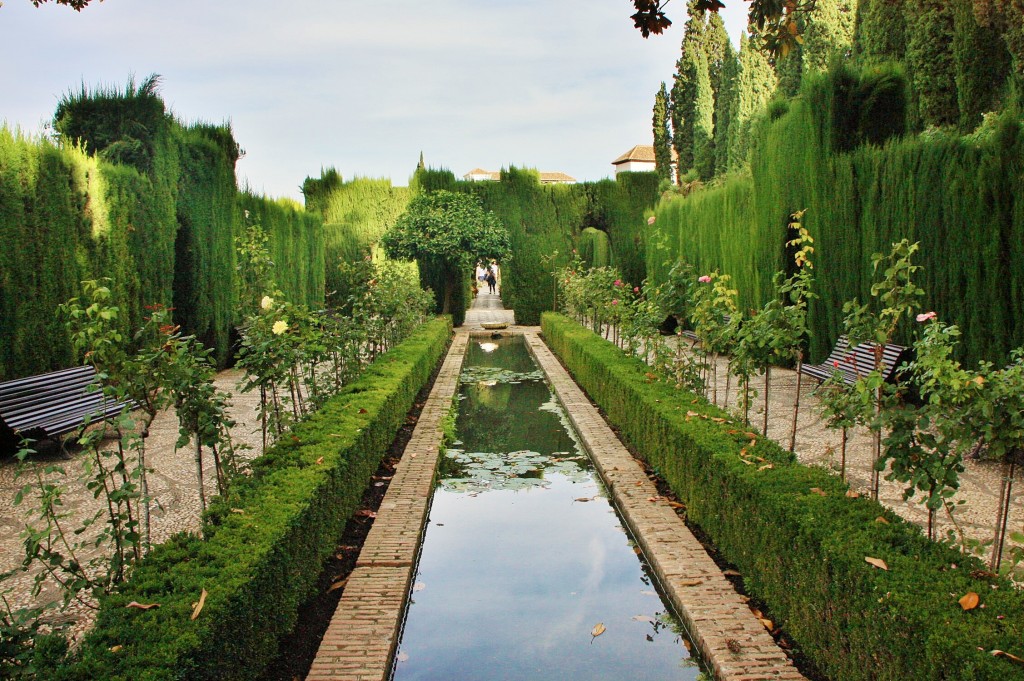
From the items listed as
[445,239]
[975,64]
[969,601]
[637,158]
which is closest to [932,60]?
[975,64]

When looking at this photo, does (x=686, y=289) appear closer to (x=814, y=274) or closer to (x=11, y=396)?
(x=814, y=274)

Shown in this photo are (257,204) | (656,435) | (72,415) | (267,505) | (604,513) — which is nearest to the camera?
(267,505)

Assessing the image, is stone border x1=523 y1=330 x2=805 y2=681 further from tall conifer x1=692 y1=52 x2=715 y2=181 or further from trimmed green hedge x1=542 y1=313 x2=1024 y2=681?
tall conifer x1=692 y1=52 x2=715 y2=181

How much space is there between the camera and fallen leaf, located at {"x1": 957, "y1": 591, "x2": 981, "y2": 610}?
2352 mm

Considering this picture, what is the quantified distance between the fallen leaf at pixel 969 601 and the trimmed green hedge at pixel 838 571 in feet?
0.08

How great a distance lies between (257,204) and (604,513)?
10.6m

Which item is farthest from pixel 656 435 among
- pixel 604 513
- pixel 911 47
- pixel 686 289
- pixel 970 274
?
pixel 911 47

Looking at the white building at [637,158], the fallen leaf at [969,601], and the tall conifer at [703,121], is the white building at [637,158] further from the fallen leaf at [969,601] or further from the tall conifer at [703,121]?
the fallen leaf at [969,601]

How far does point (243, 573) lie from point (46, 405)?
4.54m

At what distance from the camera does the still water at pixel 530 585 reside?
11.1ft

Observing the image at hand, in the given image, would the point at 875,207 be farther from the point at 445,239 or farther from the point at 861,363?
the point at 445,239

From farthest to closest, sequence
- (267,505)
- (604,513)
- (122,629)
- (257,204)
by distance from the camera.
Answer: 1. (257,204)
2. (604,513)
3. (267,505)
4. (122,629)

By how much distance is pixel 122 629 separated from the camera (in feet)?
Result: 7.60

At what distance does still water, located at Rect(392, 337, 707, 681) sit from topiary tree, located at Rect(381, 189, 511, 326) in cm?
1249
